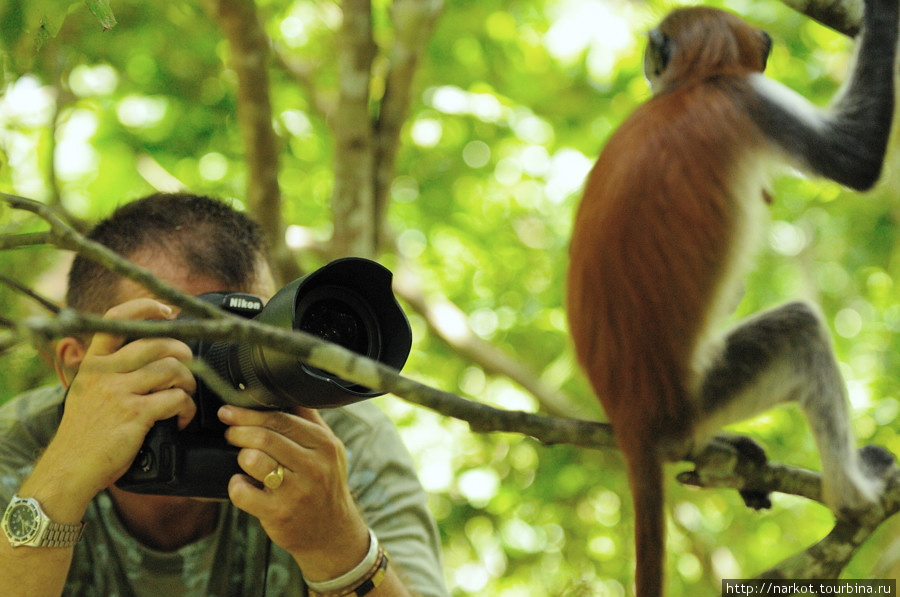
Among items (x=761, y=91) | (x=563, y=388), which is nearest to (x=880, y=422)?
(x=761, y=91)

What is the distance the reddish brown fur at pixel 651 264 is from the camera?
162 cm

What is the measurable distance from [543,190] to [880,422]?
241 cm

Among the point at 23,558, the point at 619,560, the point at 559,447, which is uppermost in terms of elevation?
the point at 23,558

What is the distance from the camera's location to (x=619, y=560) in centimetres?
346

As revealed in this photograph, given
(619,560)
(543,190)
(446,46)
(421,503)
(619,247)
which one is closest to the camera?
(619,247)

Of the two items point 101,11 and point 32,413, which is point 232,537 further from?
point 101,11

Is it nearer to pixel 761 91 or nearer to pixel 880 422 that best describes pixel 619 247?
pixel 761 91

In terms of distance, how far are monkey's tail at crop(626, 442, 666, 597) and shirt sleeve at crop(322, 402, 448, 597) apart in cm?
55

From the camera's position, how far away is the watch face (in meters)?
1.39

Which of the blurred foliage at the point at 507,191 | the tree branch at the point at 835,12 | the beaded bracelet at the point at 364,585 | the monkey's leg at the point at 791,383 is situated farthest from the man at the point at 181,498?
the blurred foliage at the point at 507,191

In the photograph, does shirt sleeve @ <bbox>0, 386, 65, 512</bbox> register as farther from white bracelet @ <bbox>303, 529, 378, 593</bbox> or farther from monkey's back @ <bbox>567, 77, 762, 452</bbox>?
monkey's back @ <bbox>567, 77, 762, 452</bbox>

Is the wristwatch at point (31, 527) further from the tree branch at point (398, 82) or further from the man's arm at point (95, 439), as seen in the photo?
the tree branch at point (398, 82)

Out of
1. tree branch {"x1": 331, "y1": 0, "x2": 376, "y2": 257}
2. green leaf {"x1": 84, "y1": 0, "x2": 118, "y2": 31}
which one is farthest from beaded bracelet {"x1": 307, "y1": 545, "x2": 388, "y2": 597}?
tree branch {"x1": 331, "y1": 0, "x2": 376, "y2": 257}

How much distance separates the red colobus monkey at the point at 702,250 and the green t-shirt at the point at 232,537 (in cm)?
52
